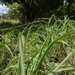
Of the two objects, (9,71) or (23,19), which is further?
(23,19)

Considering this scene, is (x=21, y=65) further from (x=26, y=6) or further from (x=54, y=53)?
(x=26, y=6)

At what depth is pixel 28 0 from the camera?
1797 cm

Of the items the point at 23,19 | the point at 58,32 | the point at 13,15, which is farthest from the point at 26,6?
the point at 58,32

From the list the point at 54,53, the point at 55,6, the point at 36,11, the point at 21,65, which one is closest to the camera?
the point at 21,65

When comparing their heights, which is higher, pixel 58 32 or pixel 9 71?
pixel 58 32

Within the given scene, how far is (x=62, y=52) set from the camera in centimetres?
173

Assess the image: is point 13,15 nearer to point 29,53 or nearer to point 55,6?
point 55,6

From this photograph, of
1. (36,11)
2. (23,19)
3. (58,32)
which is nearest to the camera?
(58,32)

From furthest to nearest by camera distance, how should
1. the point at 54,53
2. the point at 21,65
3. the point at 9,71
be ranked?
the point at 54,53 → the point at 9,71 → the point at 21,65

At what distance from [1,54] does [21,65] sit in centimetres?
84

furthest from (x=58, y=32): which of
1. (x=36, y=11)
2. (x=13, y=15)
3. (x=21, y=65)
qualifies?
(x=13, y=15)

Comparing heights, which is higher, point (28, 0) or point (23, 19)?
point (28, 0)

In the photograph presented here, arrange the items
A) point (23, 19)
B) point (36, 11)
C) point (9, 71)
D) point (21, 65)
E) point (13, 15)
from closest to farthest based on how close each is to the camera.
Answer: point (21, 65) < point (9, 71) < point (36, 11) < point (23, 19) < point (13, 15)

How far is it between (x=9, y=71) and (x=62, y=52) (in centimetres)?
43
